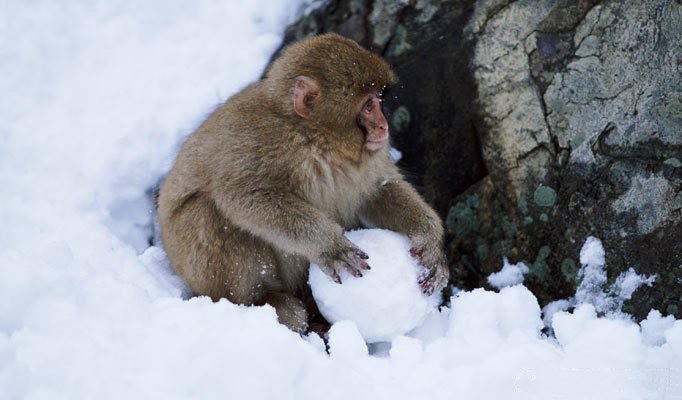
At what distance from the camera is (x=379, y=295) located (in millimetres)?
3055

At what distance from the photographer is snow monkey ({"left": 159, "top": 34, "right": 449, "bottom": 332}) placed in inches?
126

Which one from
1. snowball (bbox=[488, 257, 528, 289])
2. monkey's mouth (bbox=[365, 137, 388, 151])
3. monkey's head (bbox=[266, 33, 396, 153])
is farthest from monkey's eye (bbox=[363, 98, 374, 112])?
snowball (bbox=[488, 257, 528, 289])

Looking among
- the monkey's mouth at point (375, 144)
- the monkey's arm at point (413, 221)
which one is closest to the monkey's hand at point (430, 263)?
the monkey's arm at point (413, 221)

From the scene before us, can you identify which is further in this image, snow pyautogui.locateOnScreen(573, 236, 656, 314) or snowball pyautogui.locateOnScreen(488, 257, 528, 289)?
snowball pyautogui.locateOnScreen(488, 257, 528, 289)

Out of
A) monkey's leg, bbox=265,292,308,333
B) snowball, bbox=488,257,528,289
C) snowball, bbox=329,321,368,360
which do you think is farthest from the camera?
snowball, bbox=488,257,528,289

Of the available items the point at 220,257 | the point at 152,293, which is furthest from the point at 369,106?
the point at 152,293

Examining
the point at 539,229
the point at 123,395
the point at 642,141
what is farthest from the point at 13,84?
the point at 642,141

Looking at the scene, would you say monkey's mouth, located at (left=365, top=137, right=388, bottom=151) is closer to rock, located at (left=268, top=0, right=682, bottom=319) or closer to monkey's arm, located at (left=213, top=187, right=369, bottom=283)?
monkey's arm, located at (left=213, top=187, right=369, bottom=283)

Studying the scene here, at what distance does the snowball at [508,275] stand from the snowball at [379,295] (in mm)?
748

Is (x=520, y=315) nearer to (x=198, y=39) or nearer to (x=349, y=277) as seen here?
(x=349, y=277)

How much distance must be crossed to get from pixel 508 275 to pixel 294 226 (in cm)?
128

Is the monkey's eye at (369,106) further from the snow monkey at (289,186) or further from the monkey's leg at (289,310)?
the monkey's leg at (289,310)

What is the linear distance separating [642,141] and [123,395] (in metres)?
2.48

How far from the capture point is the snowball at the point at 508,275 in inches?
152
